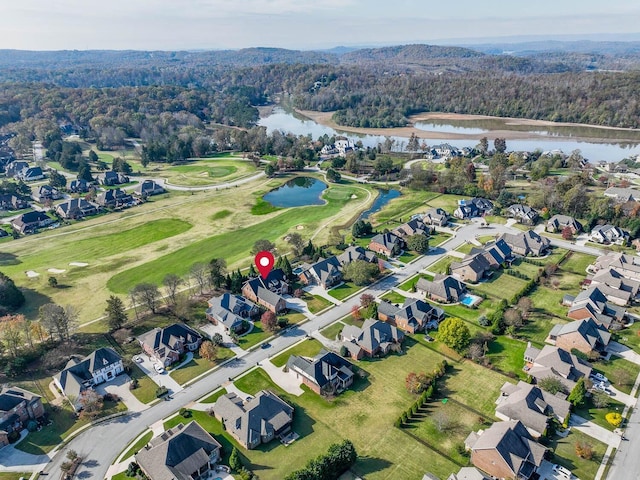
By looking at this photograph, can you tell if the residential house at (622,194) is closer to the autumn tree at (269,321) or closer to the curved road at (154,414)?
the curved road at (154,414)

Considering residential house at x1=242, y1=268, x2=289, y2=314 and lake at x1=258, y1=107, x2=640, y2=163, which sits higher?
lake at x1=258, y1=107, x2=640, y2=163

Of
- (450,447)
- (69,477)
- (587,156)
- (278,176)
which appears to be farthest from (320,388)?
(587,156)

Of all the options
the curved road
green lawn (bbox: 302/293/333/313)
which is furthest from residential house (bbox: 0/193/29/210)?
the curved road

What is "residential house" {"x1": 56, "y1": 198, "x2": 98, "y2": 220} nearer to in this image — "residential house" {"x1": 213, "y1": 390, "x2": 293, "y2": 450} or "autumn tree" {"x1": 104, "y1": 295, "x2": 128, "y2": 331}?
"autumn tree" {"x1": 104, "y1": 295, "x2": 128, "y2": 331}

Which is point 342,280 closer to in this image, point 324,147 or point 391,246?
point 391,246

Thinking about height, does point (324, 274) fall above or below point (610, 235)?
below

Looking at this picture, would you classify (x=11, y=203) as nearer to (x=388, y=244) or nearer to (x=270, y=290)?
(x=270, y=290)

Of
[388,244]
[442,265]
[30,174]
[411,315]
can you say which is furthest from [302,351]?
[30,174]

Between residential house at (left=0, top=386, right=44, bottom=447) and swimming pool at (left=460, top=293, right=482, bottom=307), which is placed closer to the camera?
residential house at (left=0, top=386, right=44, bottom=447)
